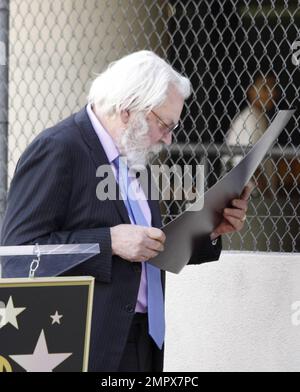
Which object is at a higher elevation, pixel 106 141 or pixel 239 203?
pixel 106 141

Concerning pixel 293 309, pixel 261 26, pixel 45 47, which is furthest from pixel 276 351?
pixel 45 47

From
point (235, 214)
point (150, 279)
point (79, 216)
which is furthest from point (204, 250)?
point (79, 216)

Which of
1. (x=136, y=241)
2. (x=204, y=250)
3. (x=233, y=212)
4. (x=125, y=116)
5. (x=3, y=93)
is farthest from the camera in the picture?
(x=3, y=93)

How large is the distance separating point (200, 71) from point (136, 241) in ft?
9.80

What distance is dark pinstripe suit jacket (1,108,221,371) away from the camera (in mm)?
2734

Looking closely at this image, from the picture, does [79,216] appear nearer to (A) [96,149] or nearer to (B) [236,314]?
(A) [96,149]

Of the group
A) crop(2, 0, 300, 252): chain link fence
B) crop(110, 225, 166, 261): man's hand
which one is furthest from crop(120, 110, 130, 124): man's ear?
crop(2, 0, 300, 252): chain link fence

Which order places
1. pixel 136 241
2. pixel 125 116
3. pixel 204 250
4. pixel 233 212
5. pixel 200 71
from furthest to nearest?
pixel 200 71
pixel 204 250
pixel 233 212
pixel 125 116
pixel 136 241

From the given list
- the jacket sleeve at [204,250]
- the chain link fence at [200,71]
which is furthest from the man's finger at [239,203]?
the chain link fence at [200,71]

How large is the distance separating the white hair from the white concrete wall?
2.36m

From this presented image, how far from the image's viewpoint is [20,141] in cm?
558

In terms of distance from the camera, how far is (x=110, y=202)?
2822 millimetres

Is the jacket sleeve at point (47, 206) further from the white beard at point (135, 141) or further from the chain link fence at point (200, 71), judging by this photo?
the chain link fence at point (200, 71)

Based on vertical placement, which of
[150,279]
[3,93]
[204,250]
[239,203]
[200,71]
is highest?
[200,71]
